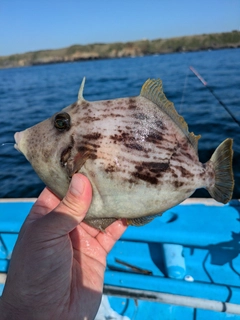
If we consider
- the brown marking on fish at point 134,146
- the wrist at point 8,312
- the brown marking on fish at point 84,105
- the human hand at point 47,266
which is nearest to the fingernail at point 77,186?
the human hand at point 47,266

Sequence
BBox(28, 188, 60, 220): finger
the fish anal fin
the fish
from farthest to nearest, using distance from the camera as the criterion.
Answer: BBox(28, 188, 60, 220): finger
the fish anal fin
the fish

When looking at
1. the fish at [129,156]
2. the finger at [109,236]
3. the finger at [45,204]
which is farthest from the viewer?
the finger at [109,236]

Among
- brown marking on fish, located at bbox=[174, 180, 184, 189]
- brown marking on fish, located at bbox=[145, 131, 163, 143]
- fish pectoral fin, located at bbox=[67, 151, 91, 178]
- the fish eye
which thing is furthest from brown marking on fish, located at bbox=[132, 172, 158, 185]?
the fish eye

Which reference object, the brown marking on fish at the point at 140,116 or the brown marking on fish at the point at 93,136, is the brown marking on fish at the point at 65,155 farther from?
the brown marking on fish at the point at 140,116

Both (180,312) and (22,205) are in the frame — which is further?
(22,205)

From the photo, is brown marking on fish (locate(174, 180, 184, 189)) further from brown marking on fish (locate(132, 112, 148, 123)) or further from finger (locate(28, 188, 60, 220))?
finger (locate(28, 188, 60, 220))

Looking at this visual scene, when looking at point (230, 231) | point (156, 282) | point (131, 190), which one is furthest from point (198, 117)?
point (131, 190)

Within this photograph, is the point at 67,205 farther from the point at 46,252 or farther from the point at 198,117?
the point at 198,117
